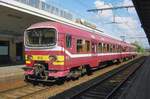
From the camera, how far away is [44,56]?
49.6 ft

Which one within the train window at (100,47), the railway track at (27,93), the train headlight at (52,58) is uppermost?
the train window at (100,47)

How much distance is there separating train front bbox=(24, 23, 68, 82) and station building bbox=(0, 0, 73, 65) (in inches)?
250

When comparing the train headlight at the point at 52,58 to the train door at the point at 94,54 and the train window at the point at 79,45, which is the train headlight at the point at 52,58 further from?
the train door at the point at 94,54

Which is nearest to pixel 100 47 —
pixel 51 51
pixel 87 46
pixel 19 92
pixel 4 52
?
pixel 87 46

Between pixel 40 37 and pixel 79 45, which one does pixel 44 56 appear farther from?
pixel 79 45

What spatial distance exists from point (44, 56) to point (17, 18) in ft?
42.5

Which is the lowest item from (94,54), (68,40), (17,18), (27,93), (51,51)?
(27,93)

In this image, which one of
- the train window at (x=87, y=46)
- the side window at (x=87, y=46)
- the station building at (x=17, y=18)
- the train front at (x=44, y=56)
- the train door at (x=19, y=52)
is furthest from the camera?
the train door at (x=19, y=52)

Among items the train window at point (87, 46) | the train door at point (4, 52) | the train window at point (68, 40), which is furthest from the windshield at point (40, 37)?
the train door at point (4, 52)

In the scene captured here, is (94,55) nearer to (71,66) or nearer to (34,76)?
(71,66)

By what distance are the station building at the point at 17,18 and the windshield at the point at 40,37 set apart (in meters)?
5.84

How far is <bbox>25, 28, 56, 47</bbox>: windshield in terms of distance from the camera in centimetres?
1526

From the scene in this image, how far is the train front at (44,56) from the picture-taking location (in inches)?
587

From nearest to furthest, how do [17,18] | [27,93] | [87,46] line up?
[27,93] < [87,46] < [17,18]
